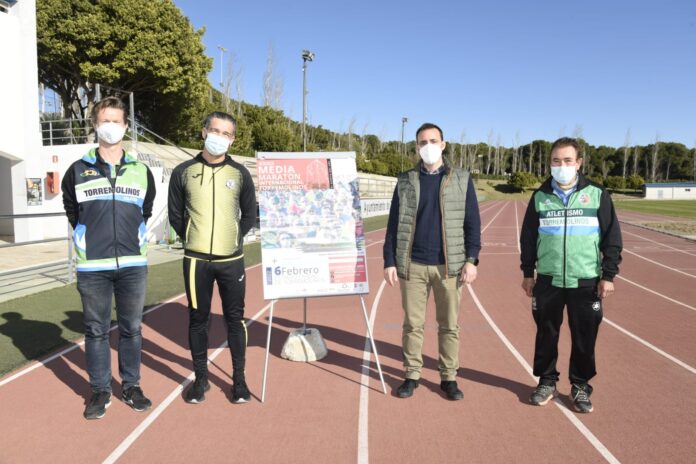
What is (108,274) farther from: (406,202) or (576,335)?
(576,335)

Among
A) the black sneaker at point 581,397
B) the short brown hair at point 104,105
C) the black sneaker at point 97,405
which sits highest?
the short brown hair at point 104,105

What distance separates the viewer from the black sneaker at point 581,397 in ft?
12.5

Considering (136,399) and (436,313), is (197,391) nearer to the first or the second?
(136,399)

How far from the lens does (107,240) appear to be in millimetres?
3645

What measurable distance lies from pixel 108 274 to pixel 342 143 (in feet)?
268

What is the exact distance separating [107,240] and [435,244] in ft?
8.22

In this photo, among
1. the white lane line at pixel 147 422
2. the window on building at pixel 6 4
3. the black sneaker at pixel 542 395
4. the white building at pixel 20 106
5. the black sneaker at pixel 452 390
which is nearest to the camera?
the white lane line at pixel 147 422

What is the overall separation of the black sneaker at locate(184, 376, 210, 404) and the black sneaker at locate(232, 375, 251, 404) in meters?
0.26

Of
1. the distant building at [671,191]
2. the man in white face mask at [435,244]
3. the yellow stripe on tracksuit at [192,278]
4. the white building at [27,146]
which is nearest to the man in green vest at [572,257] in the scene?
the man in white face mask at [435,244]

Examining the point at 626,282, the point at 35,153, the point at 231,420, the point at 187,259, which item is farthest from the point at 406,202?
the point at 35,153

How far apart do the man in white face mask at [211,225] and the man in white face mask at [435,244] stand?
1288mm

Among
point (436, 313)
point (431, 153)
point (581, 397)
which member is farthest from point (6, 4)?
point (581, 397)

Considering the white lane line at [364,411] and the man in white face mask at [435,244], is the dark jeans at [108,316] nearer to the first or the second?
the white lane line at [364,411]

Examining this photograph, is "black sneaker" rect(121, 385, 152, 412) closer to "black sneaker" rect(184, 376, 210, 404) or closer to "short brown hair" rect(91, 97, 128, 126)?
"black sneaker" rect(184, 376, 210, 404)
